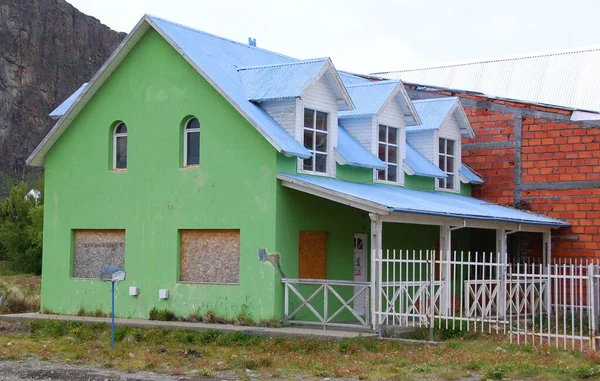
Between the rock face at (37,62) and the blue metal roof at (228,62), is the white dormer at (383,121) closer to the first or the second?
the blue metal roof at (228,62)

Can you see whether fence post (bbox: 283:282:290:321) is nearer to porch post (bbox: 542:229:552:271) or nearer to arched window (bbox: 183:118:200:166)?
arched window (bbox: 183:118:200:166)

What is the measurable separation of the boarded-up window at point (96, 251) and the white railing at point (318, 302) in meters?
4.77

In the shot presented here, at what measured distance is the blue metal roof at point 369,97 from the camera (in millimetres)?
24547

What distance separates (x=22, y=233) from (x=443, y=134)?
1096 inches

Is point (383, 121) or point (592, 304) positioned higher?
point (383, 121)

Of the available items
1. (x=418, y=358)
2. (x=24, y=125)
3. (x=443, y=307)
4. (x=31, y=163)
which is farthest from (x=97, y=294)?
(x=24, y=125)

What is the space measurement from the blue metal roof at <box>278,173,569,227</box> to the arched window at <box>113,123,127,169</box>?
16.1 ft

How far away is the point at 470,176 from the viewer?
2791cm

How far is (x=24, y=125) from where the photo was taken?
342 ft

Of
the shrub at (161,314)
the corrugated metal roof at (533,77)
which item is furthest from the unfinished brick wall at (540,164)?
the shrub at (161,314)

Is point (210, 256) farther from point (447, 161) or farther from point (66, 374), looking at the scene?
point (447, 161)

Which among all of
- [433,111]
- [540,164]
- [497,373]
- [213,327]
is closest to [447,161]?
[433,111]

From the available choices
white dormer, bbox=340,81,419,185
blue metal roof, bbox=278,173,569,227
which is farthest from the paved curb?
white dormer, bbox=340,81,419,185

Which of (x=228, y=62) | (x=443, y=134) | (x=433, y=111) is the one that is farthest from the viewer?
(x=433, y=111)
